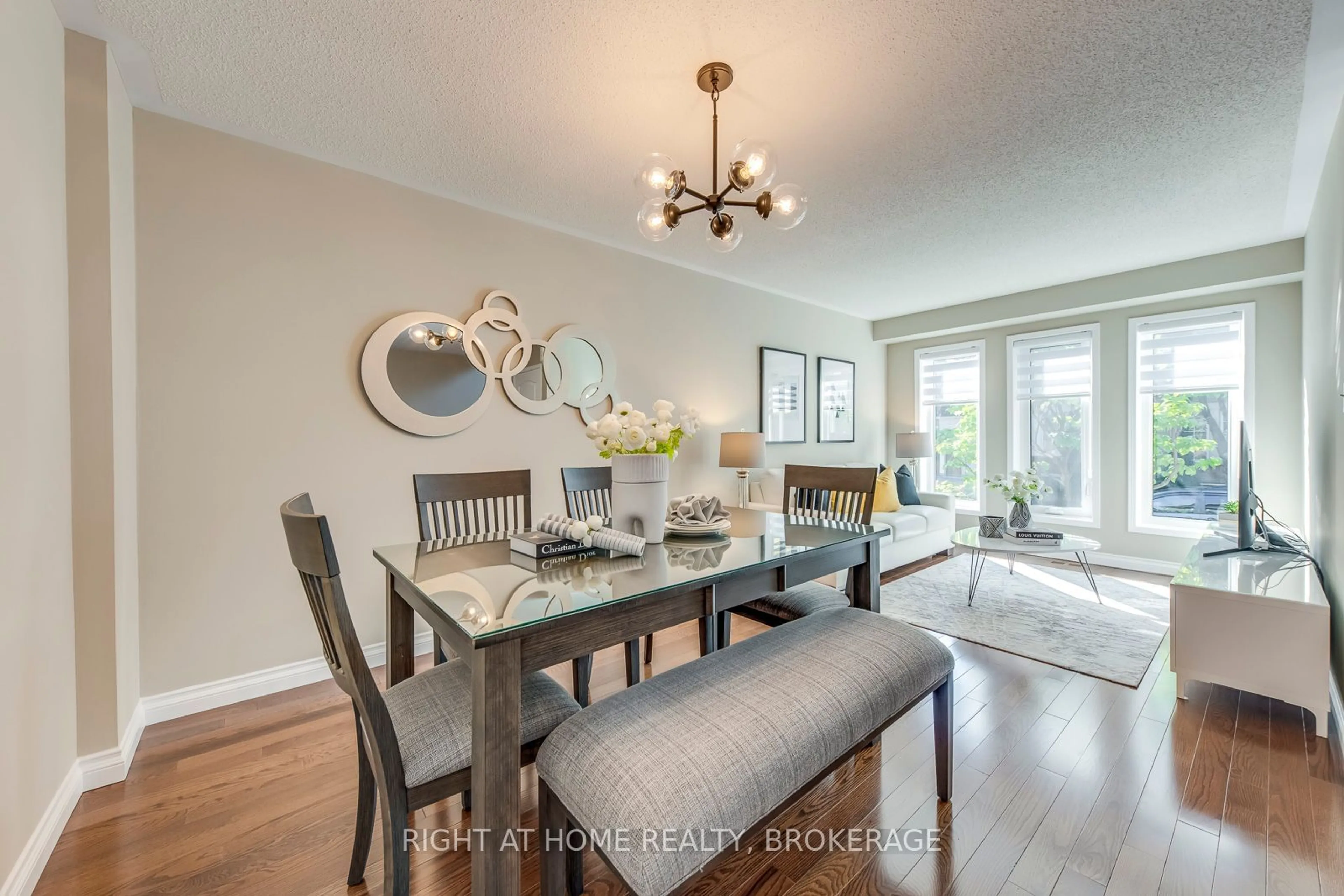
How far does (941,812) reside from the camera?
1.57 metres

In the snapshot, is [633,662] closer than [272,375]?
Yes

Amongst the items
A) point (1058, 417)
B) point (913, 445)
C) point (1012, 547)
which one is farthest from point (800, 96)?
point (1058, 417)

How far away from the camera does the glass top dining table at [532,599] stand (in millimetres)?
1002

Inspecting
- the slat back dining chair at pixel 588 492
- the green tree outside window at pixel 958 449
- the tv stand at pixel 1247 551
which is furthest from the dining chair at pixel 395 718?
the green tree outside window at pixel 958 449

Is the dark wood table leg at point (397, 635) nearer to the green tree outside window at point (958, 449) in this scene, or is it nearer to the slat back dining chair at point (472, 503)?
the slat back dining chair at point (472, 503)

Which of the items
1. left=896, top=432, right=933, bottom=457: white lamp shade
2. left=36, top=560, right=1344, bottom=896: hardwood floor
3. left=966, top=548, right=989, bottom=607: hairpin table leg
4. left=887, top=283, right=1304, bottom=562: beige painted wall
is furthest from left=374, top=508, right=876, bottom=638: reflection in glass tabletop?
left=887, top=283, right=1304, bottom=562: beige painted wall

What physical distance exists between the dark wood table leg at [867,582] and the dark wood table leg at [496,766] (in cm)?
126

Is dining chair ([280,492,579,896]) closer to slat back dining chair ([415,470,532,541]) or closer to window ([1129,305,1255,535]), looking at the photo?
slat back dining chair ([415,470,532,541])

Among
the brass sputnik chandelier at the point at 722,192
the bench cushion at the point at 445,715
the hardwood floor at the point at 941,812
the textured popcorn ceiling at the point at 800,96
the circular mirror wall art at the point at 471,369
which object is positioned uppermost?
the textured popcorn ceiling at the point at 800,96

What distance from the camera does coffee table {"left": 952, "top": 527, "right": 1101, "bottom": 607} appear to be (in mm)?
3291

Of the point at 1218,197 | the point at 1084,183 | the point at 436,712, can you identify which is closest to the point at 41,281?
the point at 436,712

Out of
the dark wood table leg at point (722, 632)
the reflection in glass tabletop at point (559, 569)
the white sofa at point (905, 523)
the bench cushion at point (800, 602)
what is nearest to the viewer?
the reflection in glass tabletop at point (559, 569)

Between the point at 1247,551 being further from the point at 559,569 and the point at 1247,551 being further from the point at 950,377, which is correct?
the point at 559,569

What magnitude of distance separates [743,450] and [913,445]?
2256 mm
